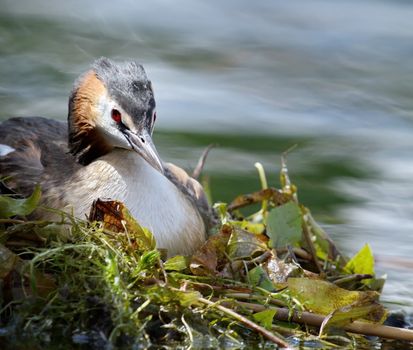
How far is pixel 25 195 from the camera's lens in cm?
685

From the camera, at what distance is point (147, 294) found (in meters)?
5.78

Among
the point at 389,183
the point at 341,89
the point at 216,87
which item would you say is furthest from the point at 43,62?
the point at 389,183

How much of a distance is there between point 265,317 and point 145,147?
1118mm

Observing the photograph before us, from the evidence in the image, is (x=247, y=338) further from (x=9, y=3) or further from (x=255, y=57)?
(x=9, y=3)

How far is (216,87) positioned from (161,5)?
191 cm

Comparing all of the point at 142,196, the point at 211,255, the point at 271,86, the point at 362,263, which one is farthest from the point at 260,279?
the point at 271,86

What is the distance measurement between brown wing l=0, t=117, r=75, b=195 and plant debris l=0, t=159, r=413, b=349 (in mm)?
533

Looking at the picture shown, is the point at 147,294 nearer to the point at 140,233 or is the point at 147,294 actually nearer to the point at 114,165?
the point at 140,233

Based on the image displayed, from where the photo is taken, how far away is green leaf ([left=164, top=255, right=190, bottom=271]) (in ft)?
20.0

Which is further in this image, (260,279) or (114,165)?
(114,165)

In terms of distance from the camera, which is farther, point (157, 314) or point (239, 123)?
point (239, 123)

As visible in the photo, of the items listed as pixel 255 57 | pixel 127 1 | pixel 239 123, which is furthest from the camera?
pixel 127 1

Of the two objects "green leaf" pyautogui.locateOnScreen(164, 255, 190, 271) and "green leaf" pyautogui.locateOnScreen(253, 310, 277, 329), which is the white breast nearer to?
"green leaf" pyautogui.locateOnScreen(164, 255, 190, 271)

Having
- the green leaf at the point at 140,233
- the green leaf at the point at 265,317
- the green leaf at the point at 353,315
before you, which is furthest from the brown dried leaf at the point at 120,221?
the green leaf at the point at 353,315
